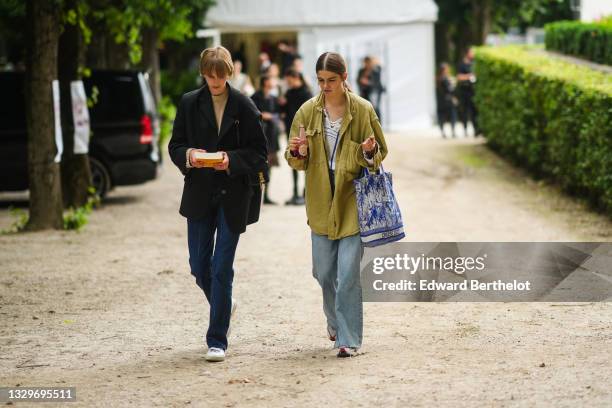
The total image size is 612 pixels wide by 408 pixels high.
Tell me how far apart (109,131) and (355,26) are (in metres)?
14.3

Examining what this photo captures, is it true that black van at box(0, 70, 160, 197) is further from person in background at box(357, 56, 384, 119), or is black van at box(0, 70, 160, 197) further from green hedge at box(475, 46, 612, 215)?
person in background at box(357, 56, 384, 119)

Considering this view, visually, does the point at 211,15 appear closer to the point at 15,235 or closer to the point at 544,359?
the point at 15,235

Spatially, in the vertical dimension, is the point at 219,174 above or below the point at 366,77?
above

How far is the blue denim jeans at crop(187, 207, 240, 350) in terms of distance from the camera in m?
7.44

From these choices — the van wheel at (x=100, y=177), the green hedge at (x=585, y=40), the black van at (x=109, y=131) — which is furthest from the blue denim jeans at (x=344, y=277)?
the green hedge at (x=585, y=40)

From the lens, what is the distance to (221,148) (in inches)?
294

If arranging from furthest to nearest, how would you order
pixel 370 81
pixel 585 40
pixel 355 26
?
pixel 355 26
pixel 370 81
pixel 585 40

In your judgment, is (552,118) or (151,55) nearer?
(552,118)

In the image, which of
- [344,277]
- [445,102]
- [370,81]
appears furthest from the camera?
[445,102]

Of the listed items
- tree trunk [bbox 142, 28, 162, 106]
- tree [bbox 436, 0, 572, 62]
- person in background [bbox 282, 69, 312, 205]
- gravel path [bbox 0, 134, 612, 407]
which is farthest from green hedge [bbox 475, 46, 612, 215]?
tree [bbox 436, 0, 572, 62]

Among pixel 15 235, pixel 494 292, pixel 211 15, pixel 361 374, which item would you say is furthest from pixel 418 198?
pixel 211 15

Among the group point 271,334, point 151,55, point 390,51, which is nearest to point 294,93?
point 271,334

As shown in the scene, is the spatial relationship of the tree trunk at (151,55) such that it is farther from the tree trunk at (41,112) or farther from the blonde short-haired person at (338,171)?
the blonde short-haired person at (338,171)

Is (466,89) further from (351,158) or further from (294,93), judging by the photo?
(351,158)
